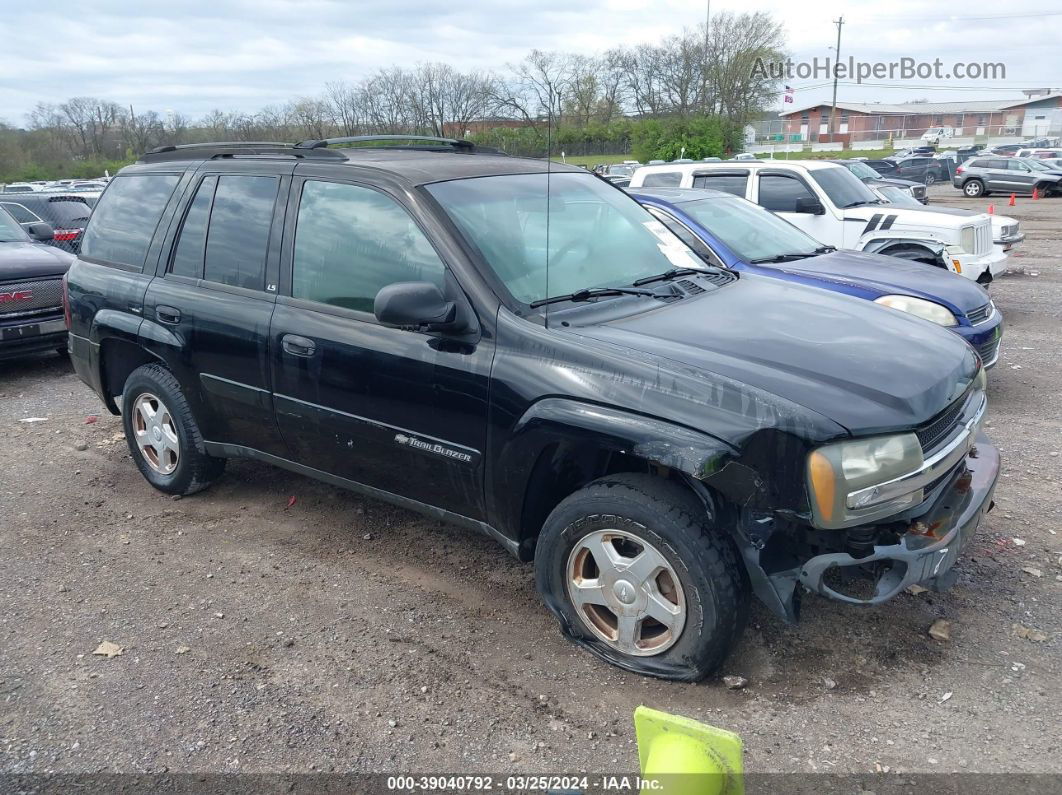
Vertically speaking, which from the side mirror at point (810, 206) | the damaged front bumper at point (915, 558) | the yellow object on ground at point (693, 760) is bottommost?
the damaged front bumper at point (915, 558)

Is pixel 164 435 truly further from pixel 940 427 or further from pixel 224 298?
pixel 940 427

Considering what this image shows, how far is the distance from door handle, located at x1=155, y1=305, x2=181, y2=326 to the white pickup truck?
658 cm

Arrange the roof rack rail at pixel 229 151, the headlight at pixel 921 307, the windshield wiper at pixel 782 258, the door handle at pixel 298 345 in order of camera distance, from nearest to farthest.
Result: 1. the door handle at pixel 298 345
2. the roof rack rail at pixel 229 151
3. the headlight at pixel 921 307
4. the windshield wiper at pixel 782 258

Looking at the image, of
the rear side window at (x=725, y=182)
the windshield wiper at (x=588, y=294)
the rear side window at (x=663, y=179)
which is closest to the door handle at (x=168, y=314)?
the windshield wiper at (x=588, y=294)

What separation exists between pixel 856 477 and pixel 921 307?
395 centimetres

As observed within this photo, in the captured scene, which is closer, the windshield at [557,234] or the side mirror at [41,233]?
the windshield at [557,234]

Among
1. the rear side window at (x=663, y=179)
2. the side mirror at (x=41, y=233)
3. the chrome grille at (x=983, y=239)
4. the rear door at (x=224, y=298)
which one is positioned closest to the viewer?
the rear door at (x=224, y=298)

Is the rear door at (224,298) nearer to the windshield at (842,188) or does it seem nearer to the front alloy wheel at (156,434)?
the front alloy wheel at (156,434)

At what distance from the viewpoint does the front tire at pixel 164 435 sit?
184 inches

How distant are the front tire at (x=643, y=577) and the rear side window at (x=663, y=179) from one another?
7.25 metres

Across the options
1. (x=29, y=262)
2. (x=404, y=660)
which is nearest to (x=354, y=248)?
(x=404, y=660)

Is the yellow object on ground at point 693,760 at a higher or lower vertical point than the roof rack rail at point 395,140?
lower

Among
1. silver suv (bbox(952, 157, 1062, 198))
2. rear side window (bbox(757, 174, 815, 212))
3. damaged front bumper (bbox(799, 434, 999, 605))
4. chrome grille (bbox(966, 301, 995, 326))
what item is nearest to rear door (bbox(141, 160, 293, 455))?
damaged front bumper (bbox(799, 434, 999, 605))

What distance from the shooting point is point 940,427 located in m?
3.08
